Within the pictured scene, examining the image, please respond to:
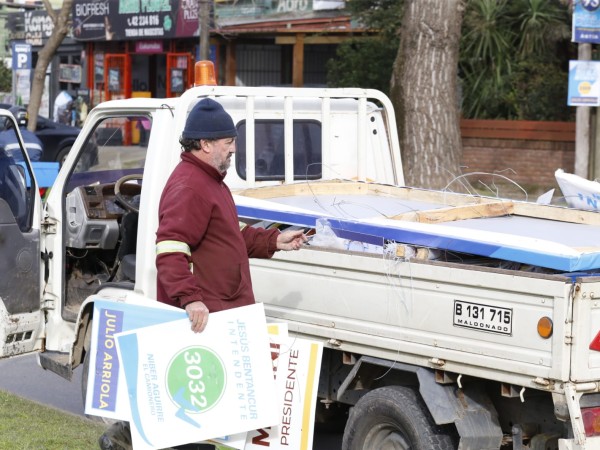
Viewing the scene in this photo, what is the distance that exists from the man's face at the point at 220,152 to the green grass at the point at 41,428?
2.42 m

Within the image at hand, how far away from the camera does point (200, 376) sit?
477 cm

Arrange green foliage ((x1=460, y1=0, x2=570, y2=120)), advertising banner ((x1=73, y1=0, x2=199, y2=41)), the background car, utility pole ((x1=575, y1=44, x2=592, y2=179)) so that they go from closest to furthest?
1. utility pole ((x1=575, y1=44, x2=592, y2=179))
2. green foliage ((x1=460, y1=0, x2=570, y2=120))
3. the background car
4. advertising banner ((x1=73, y1=0, x2=199, y2=41))

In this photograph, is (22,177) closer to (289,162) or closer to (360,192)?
(289,162)

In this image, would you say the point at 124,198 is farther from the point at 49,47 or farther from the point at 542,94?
the point at 542,94

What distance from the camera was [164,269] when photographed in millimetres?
4676

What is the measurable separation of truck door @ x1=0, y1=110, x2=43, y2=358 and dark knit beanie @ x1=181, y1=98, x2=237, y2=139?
243 centimetres

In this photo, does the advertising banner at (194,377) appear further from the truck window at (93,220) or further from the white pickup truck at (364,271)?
the truck window at (93,220)

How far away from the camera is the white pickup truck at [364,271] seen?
479cm

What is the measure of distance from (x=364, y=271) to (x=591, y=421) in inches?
51.4

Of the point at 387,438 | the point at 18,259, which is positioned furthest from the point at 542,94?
the point at 387,438

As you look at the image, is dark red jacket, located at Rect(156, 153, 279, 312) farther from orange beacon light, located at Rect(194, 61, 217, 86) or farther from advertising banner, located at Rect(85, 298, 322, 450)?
orange beacon light, located at Rect(194, 61, 217, 86)

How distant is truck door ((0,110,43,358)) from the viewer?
6902 millimetres

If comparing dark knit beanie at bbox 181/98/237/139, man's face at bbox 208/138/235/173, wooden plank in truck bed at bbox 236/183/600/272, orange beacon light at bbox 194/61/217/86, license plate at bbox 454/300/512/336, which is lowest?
license plate at bbox 454/300/512/336

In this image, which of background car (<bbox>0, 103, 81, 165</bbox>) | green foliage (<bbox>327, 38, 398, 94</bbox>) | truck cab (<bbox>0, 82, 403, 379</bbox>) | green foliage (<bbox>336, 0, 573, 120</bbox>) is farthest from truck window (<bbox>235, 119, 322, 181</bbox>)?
green foliage (<bbox>327, 38, 398, 94</bbox>)
